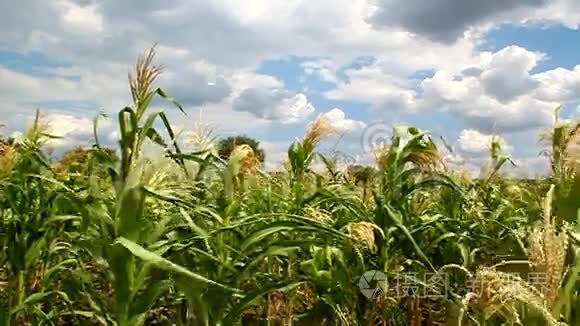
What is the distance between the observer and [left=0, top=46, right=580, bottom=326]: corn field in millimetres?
1832

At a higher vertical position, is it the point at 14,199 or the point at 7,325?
the point at 14,199

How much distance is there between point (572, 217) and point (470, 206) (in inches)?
33.3

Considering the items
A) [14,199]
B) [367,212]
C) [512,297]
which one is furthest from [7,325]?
[512,297]

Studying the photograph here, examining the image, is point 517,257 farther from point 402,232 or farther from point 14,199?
point 14,199

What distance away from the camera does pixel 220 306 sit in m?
2.02

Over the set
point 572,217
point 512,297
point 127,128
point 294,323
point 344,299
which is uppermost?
point 127,128

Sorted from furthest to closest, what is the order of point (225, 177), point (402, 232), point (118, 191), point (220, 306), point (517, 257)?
point (517, 257) → point (402, 232) → point (225, 177) → point (220, 306) → point (118, 191)

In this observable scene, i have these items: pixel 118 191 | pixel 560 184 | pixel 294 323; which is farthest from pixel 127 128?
pixel 560 184

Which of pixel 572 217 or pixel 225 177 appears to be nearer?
pixel 225 177

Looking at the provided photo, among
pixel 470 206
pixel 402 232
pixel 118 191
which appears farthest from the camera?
pixel 470 206

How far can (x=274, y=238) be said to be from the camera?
7.66 feet

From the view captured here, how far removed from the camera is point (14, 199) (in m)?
2.93

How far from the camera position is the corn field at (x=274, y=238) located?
6.01ft

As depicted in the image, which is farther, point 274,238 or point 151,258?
point 274,238
